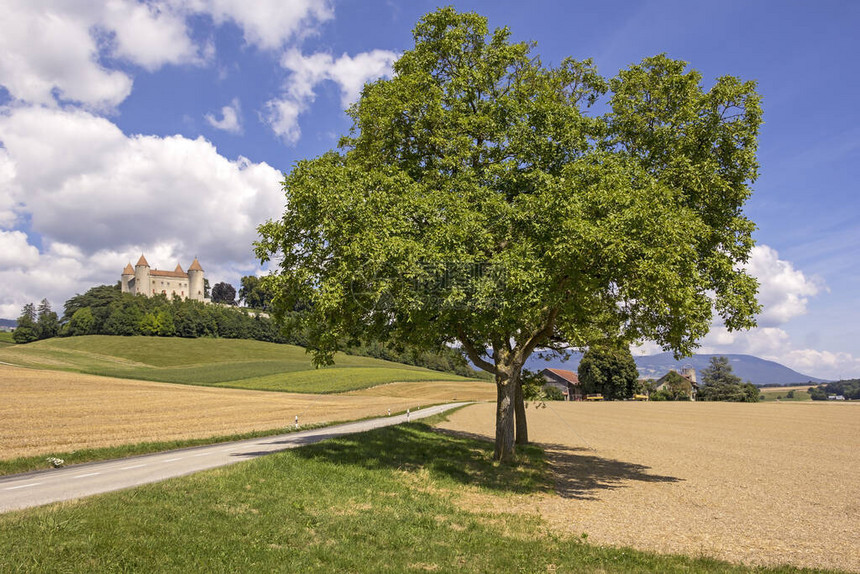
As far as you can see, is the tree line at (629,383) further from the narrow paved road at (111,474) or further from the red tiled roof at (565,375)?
the narrow paved road at (111,474)

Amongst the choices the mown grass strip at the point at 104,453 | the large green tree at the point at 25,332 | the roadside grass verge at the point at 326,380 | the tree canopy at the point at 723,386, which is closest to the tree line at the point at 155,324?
the large green tree at the point at 25,332

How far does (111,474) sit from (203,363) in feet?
376

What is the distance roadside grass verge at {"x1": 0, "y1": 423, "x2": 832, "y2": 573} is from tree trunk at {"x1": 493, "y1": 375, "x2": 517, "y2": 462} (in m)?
4.54

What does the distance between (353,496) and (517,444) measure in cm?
1829

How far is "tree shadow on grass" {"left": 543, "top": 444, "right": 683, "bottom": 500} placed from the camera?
19.4m

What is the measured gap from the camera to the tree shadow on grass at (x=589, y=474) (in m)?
19.4

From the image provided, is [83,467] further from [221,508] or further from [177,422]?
[177,422]

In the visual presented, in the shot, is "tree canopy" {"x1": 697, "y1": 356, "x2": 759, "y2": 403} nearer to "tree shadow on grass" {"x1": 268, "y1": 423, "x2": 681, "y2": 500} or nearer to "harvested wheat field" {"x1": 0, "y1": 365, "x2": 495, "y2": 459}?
"harvested wheat field" {"x1": 0, "y1": 365, "x2": 495, "y2": 459}

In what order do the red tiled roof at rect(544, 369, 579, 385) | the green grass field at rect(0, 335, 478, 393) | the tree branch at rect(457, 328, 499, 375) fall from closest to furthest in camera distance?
the tree branch at rect(457, 328, 499, 375), the green grass field at rect(0, 335, 478, 393), the red tiled roof at rect(544, 369, 579, 385)

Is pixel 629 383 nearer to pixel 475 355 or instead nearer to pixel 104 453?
pixel 475 355

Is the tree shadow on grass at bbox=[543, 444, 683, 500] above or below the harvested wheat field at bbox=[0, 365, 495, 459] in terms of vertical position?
above

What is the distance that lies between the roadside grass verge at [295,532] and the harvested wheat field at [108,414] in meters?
13.9

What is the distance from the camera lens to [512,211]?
18.5 meters

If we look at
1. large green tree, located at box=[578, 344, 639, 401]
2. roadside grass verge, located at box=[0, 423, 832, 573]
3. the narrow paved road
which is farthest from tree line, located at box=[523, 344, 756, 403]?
roadside grass verge, located at box=[0, 423, 832, 573]
